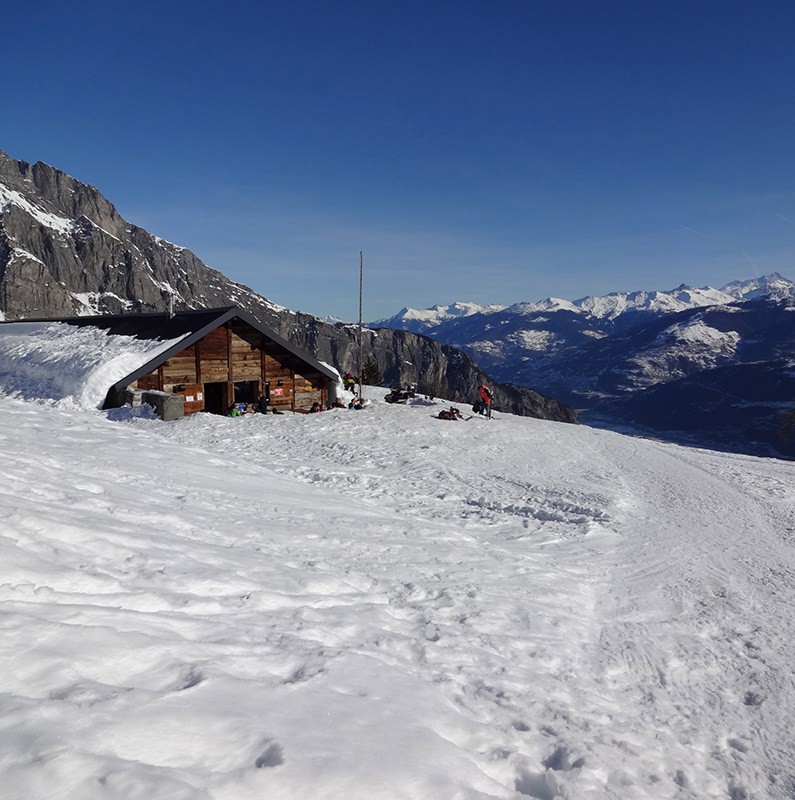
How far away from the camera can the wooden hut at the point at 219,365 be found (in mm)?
22814

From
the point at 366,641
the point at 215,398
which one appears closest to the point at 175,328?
the point at 215,398

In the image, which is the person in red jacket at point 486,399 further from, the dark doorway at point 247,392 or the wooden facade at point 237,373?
the dark doorway at point 247,392

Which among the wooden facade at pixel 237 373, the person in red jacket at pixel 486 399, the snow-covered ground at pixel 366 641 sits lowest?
the snow-covered ground at pixel 366 641

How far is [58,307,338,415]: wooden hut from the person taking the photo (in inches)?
898

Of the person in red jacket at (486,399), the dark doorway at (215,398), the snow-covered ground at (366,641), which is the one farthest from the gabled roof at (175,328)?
the snow-covered ground at (366,641)

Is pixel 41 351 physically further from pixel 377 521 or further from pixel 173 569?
pixel 173 569

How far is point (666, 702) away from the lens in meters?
5.40

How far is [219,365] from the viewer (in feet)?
81.8

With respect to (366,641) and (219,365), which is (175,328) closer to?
(219,365)

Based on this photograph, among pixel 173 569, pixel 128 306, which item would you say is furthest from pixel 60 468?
pixel 128 306

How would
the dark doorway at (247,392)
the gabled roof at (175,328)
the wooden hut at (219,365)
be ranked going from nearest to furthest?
the gabled roof at (175,328), the wooden hut at (219,365), the dark doorway at (247,392)

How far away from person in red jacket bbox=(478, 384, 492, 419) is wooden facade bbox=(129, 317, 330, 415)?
7.90m

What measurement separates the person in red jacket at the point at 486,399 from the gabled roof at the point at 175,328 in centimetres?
762

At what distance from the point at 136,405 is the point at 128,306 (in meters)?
202
